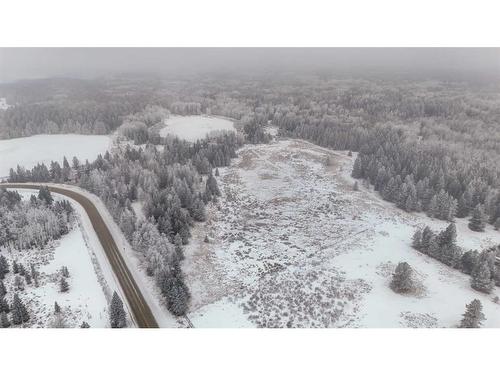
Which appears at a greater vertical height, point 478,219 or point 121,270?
point 478,219

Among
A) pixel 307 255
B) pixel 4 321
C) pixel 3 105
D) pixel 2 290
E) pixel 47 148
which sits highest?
pixel 3 105

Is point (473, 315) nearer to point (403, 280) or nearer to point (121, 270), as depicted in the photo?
point (403, 280)

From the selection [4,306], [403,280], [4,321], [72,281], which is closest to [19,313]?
[4,321]

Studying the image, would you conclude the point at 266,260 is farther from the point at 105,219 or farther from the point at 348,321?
the point at 105,219

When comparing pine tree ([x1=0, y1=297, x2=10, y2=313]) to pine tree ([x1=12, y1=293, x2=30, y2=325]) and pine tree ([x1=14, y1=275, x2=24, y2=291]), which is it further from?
pine tree ([x1=14, y1=275, x2=24, y2=291])

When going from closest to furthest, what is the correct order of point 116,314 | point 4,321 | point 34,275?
point 4,321, point 116,314, point 34,275

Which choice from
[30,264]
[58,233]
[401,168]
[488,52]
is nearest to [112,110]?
[58,233]

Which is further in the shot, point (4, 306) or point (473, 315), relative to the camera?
point (4, 306)

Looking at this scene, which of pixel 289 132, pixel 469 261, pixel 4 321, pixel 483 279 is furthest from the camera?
pixel 289 132
